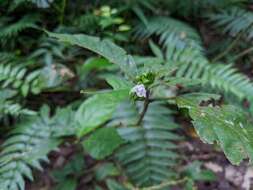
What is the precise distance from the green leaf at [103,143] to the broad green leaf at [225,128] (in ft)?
2.10

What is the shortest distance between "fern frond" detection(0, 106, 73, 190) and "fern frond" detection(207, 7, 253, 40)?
1.62 meters

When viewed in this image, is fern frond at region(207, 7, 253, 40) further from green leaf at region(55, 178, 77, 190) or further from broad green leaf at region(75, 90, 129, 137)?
green leaf at region(55, 178, 77, 190)

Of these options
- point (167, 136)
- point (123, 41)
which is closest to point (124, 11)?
point (123, 41)

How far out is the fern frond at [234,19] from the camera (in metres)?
3.30

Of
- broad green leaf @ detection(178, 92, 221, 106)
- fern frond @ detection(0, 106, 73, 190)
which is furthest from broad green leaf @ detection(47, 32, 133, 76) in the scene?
fern frond @ detection(0, 106, 73, 190)

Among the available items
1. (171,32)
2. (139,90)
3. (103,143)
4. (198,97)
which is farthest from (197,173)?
(171,32)

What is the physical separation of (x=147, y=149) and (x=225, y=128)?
94cm

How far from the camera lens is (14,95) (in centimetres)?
262

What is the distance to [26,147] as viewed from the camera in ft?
7.61

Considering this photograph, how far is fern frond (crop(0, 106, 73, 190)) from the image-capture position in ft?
7.06

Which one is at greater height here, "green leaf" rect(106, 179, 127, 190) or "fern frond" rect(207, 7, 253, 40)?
"fern frond" rect(207, 7, 253, 40)

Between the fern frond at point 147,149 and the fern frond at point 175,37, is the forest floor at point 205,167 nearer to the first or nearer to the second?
the fern frond at point 147,149

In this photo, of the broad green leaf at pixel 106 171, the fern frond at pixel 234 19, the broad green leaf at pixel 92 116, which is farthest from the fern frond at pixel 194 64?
the broad green leaf at pixel 106 171

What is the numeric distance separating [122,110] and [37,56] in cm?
82
